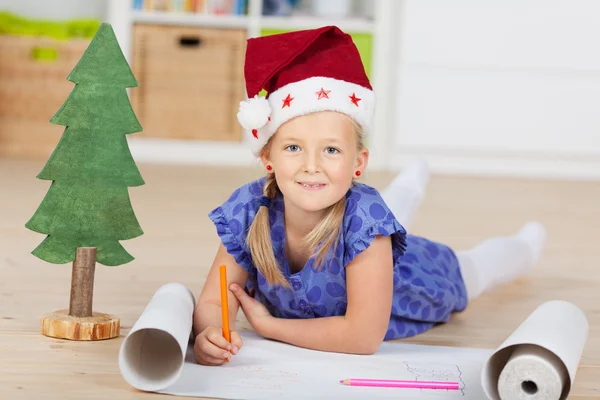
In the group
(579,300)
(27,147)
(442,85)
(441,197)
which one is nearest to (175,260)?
(579,300)

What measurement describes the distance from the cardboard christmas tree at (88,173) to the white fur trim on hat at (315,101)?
20 centimetres

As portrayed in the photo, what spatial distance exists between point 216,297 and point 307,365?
0.61ft

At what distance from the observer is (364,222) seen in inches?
52.2

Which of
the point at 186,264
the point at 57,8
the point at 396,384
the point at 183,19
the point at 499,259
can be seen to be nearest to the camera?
the point at 396,384

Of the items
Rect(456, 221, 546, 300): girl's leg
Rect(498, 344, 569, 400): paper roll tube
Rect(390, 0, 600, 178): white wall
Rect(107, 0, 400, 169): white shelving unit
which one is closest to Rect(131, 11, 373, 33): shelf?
Rect(107, 0, 400, 169): white shelving unit

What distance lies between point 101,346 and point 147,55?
2715 mm

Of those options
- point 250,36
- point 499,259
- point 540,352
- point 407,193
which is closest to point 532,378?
point 540,352

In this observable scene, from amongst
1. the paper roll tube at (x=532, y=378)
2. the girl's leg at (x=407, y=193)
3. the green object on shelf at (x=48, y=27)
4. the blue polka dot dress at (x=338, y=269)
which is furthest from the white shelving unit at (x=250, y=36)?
the paper roll tube at (x=532, y=378)

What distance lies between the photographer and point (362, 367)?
1.29 metres

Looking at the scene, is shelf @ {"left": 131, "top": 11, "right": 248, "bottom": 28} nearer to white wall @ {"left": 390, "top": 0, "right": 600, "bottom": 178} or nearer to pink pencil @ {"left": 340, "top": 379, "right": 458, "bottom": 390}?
white wall @ {"left": 390, "top": 0, "right": 600, "bottom": 178}

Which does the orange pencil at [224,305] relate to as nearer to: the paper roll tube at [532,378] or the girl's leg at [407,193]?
the paper roll tube at [532,378]

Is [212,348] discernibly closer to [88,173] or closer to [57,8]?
[88,173]

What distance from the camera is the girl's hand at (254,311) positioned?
4.58 ft

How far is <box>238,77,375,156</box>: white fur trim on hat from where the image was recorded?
1.27 m
